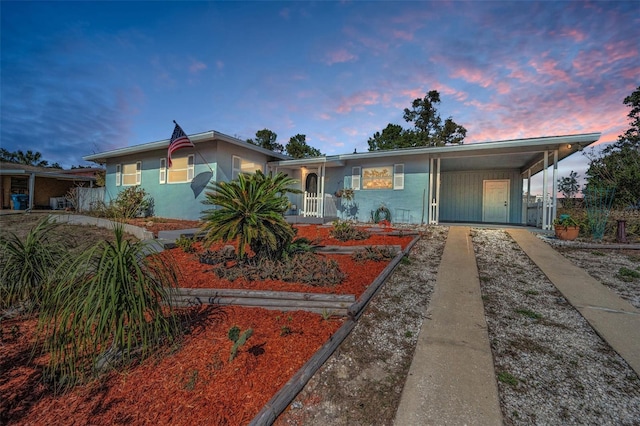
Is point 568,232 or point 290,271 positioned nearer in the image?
point 290,271

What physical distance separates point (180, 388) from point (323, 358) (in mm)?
1117

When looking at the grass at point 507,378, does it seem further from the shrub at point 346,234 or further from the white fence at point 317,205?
the white fence at point 317,205

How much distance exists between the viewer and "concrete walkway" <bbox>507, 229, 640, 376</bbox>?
8.45 feet

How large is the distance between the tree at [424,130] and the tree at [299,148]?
774cm

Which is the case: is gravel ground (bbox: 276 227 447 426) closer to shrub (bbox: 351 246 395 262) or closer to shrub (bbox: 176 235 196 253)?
shrub (bbox: 351 246 395 262)

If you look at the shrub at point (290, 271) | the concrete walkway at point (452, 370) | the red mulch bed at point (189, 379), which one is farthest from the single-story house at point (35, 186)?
the concrete walkway at point (452, 370)

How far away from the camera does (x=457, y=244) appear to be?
6.84 m

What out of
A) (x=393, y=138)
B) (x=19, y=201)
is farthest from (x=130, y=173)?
(x=393, y=138)

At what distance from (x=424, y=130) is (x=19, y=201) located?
3249cm

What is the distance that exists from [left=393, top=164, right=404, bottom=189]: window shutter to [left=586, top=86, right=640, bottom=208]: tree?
26.3 ft

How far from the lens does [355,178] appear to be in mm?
12406

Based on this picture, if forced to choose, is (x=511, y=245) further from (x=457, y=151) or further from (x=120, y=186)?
(x=120, y=186)

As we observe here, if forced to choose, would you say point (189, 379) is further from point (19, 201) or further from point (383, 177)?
point (19, 201)

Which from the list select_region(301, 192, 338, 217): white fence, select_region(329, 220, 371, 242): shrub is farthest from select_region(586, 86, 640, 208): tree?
select_region(301, 192, 338, 217): white fence
